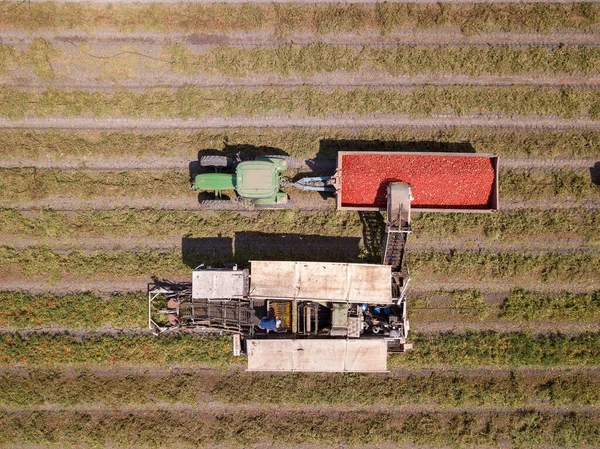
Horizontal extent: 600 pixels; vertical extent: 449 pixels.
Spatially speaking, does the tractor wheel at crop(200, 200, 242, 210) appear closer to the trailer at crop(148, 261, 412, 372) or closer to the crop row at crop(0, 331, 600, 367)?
the trailer at crop(148, 261, 412, 372)

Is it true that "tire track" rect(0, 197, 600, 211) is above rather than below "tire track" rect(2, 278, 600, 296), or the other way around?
above

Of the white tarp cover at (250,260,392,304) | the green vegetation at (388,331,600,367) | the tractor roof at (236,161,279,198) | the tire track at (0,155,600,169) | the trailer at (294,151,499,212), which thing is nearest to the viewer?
the white tarp cover at (250,260,392,304)

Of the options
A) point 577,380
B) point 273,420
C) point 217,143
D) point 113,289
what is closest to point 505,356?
point 577,380

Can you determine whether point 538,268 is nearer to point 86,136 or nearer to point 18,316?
point 86,136

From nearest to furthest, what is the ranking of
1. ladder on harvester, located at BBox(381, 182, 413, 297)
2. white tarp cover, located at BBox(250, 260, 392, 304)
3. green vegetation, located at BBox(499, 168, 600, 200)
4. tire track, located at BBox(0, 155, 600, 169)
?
white tarp cover, located at BBox(250, 260, 392, 304)
ladder on harvester, located at BBox(381, 182, 413, 297)
green vegetation, located at BBox(499, 168, 600, 200)
tire track, located at BBox(0, 155, 600, 169)

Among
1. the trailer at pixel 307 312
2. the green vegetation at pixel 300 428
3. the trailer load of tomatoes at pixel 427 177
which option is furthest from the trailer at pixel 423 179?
the green vegetation at pixel 300 428

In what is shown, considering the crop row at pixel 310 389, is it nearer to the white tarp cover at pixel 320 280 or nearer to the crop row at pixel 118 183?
the white tarp cover at pixel 320 280

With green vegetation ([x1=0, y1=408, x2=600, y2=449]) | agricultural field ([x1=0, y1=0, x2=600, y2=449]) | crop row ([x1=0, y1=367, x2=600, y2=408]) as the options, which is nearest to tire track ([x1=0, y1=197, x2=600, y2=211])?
agricultural field ([x1=0, y1=0, x2=600, y2=449])
